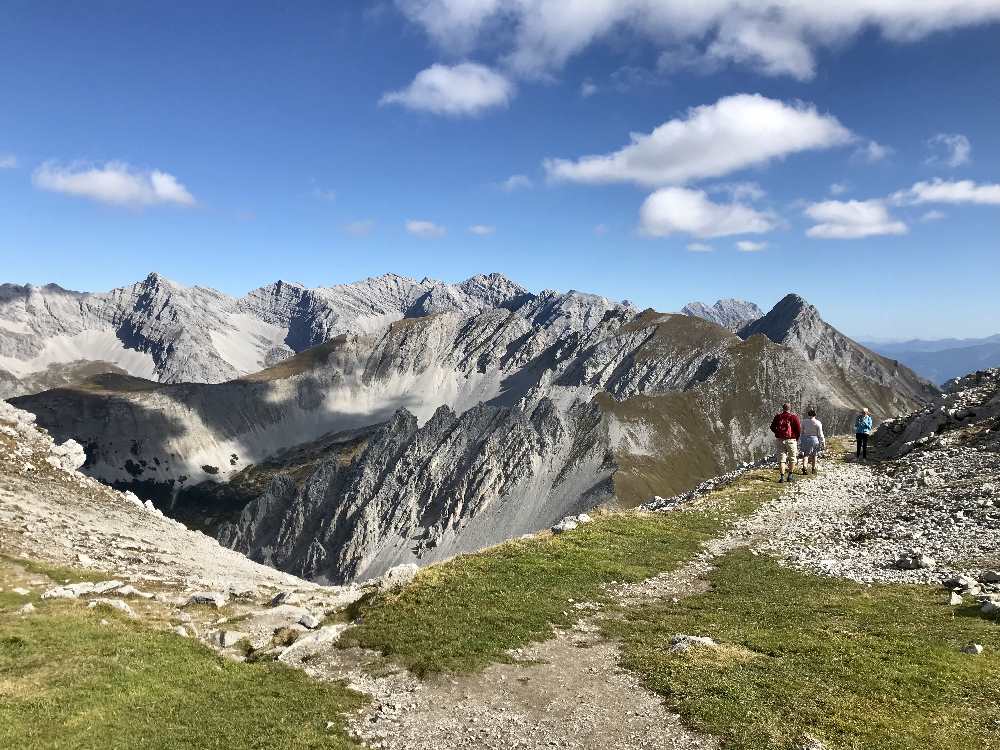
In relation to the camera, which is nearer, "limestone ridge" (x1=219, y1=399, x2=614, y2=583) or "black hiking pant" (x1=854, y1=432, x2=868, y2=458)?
"black hiking pant" (x1=854, y1=432, x2=868, y2=458)

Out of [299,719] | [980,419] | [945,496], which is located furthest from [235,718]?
[980,419]

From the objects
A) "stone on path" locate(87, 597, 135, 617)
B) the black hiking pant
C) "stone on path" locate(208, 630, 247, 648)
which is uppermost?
the black hiking pant

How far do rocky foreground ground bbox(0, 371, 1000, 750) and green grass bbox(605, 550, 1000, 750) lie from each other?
72 cm

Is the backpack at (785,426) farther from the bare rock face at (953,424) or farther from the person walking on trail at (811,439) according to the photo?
the bare rock face at (953,424)

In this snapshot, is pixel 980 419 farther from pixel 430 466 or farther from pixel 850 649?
pixel 430 466

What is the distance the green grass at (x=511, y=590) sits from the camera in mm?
18016

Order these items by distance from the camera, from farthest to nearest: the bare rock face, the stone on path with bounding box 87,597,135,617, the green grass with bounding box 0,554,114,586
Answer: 1. the bare rock face
2. the green grass with bounding box 0,554,114,586
3. the stone on path with bounding box 87,597,135,617

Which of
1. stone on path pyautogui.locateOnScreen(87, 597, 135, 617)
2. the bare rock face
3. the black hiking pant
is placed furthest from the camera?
the black hiking pant

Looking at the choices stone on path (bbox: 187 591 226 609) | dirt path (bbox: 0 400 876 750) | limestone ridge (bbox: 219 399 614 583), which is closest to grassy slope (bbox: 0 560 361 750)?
dirt path (bbox: 0 400 876 750)

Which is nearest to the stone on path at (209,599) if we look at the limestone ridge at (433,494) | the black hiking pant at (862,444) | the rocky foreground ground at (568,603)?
the rocky foreground ground at (568,603)

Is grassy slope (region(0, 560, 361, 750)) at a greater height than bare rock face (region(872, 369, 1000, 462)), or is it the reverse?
bare rock face (region(872, 369, 1000, 462))

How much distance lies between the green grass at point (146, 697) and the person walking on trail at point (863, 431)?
40744 mm

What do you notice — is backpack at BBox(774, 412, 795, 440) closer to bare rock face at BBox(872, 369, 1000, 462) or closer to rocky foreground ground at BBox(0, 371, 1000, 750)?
rocky foreground ground at BBox(0, 371, 1000, 750)

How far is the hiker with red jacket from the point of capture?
39.0 metres
